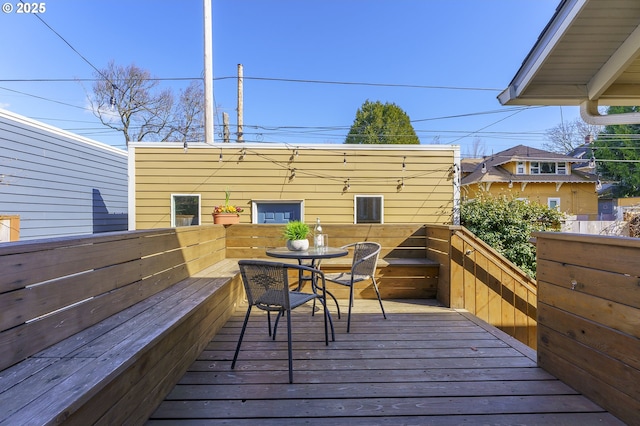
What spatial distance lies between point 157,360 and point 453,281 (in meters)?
2.95

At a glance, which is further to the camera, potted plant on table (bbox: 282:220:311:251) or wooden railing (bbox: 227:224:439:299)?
wooden railing (bbox: 227:224:439:299)

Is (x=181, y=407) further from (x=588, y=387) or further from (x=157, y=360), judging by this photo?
(x=588, y=387)

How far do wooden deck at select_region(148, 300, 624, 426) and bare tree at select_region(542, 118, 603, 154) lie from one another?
2472cm

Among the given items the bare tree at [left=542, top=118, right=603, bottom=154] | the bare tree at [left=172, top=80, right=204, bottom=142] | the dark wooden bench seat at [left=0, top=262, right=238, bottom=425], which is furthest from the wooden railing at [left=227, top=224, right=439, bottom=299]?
the bare tree at [left=542, top=118, right=603, bottom=154]

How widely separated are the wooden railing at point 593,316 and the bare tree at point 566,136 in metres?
24.5

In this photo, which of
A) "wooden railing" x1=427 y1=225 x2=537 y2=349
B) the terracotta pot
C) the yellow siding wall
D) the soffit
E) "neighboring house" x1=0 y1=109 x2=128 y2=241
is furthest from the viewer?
the yellow siding wall

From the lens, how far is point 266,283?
2.05 m

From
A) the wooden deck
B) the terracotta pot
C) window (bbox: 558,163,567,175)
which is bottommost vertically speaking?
the wooden deck

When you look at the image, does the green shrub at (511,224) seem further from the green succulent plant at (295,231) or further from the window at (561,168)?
the window at (561,168)

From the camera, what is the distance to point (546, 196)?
50.4ft

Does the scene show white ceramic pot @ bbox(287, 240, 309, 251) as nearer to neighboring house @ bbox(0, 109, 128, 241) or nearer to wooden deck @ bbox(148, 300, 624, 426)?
A: wooden deck @ bbox(148, 300, 624, 426)

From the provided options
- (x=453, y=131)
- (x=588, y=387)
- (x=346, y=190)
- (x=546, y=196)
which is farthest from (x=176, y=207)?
(x=546, y=196)

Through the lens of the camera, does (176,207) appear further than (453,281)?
Yes

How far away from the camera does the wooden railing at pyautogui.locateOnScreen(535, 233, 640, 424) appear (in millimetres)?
1459
